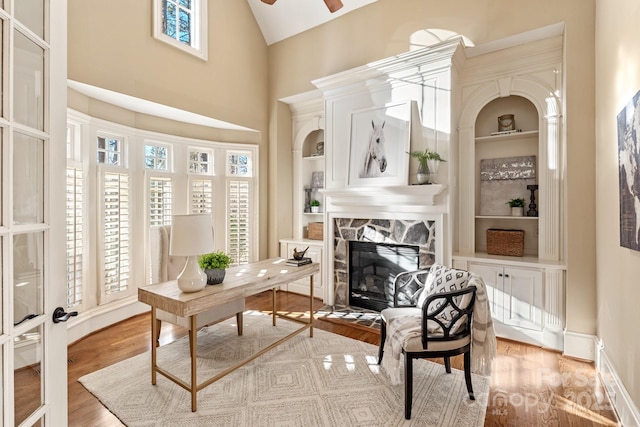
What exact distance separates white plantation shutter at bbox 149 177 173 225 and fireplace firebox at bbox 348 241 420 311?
2.67 m

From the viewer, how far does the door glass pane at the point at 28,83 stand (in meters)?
1.07

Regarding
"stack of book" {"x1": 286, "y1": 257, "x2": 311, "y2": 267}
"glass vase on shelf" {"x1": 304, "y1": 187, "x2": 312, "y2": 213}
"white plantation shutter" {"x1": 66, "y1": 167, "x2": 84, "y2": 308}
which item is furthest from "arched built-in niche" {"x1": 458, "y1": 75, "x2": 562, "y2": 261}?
"white plantation shutter" {"x1": 66, "y1": 167, "x2": 84, "y2": 308}

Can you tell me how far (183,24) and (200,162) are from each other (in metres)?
1.88

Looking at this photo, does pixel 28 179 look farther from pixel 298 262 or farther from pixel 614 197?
pixel 614 197

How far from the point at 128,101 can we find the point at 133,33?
74cm

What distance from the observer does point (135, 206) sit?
413cm

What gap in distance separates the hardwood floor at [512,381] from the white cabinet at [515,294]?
26 centimetres

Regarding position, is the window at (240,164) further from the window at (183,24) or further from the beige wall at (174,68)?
the window at (183,24)

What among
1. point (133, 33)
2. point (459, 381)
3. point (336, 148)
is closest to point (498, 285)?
point (459, 381)

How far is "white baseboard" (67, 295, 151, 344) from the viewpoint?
10.8ft

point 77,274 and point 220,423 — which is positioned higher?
point 77,274

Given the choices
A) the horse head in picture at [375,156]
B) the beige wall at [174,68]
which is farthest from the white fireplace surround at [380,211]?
the beige wall at [174,68]

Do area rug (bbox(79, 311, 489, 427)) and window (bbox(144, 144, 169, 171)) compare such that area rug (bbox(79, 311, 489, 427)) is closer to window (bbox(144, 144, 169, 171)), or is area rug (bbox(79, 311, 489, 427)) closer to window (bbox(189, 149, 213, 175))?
window (bbox(144, 144, 169, 171))

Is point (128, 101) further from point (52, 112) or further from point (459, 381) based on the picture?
point (459, 381)
